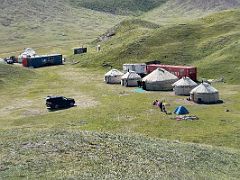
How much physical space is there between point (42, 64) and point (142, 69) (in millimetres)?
32656

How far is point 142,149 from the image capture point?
124 feet

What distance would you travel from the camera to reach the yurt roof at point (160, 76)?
83.4 metres

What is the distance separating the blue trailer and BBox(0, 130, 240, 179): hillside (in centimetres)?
7763

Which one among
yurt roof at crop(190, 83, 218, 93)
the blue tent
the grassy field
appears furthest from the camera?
yurt roof at crop(190, 83, 218, 93)

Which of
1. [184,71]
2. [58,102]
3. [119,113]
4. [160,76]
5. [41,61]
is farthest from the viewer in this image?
[41,61]

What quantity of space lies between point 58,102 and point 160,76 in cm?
2079

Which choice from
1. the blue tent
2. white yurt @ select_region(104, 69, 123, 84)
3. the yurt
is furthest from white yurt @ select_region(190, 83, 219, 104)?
white yurt @ select_region(104, 69, 123, 84)

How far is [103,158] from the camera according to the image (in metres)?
33.5

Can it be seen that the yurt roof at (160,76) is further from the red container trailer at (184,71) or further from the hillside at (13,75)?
the hillside at (13,75)

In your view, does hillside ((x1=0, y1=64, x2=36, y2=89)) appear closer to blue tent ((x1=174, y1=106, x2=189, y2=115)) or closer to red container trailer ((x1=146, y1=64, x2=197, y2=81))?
red container trailer ((x1=146, y1=64, x2=197, y2=81))

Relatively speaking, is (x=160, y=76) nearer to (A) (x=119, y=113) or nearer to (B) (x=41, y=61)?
(A) (x=119, y=113)

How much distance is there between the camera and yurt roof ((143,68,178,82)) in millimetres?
83375

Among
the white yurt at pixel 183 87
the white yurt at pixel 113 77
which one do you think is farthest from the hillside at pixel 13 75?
the white yurt at pixel 183 87

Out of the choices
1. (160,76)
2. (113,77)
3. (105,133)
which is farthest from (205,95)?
(105,133)
